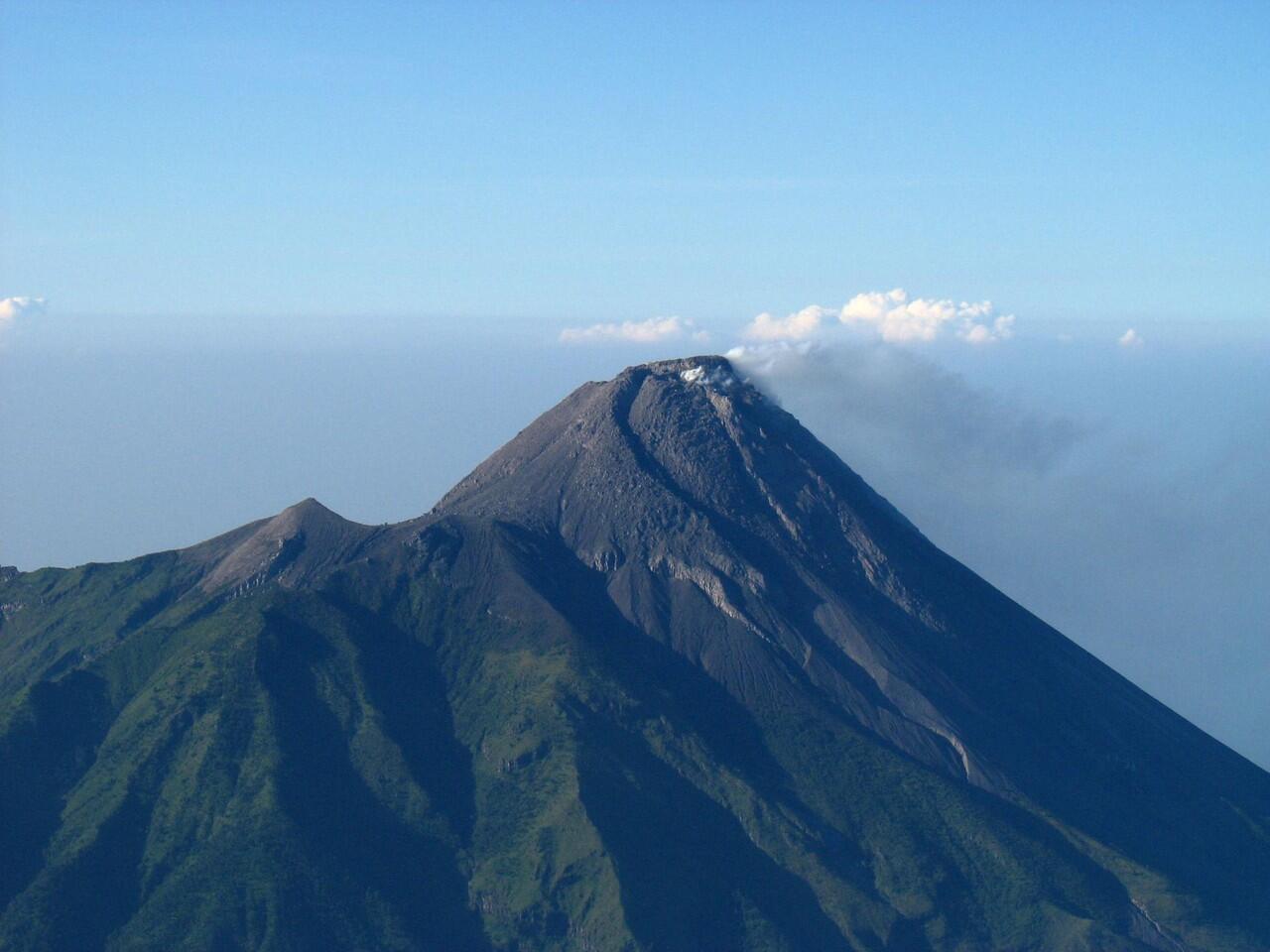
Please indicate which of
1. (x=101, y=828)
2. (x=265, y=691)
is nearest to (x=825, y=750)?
(x=265, y=691)

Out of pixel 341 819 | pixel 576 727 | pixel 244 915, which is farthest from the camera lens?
pixel 576 727

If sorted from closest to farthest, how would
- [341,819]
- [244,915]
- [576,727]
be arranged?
[244,915]
[341,819]
[576,727]

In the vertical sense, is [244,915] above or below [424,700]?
below

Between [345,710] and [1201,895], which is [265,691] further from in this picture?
[1201,895]

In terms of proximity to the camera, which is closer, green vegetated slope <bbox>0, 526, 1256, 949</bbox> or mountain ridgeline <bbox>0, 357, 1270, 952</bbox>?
green vegetated slope <bbox>0, 526, 1256, 949</bbox>

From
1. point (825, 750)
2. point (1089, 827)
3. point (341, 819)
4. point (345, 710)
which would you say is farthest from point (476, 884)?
point (1089, 827)

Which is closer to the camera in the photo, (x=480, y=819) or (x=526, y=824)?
(x=526, y=824)

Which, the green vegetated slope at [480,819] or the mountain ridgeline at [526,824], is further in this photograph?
the mountain ridgeline at [526,824]

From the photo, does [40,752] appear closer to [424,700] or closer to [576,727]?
[424,700]

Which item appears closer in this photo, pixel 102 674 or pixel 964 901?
pixel 964 901

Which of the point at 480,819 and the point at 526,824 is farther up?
the point at 526,824
